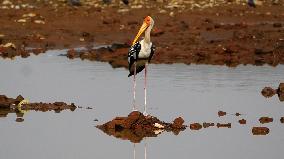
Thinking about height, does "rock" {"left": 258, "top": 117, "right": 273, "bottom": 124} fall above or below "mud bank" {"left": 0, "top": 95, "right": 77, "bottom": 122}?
above

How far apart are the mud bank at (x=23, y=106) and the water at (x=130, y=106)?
26 centimetres

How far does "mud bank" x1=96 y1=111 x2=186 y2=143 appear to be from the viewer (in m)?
13.1

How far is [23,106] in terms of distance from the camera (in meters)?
15.0

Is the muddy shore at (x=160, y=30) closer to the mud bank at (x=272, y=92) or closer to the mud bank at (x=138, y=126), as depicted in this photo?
the mud bank at (x=272, y=92)

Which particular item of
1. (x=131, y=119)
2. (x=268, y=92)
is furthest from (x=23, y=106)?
(x=268, y=92)

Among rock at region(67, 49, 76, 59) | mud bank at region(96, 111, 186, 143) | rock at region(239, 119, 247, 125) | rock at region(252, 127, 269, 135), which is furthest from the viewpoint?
rock at region(67, 49, 76, 59)

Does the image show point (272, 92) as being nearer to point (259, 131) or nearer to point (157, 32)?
point (259, 131)

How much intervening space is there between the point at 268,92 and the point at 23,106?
14.9 feet

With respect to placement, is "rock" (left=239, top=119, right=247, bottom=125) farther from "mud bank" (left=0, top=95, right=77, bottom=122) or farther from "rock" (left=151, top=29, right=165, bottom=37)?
"rock" (left=151, top=29, right=165, bottom=37)

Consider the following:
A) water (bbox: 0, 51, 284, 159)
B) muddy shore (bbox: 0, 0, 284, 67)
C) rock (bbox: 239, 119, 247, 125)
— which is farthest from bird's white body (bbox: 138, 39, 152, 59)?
→ muddy shore (bbox: 0, 0, 284, 67)

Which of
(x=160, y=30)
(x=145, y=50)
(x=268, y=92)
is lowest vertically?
(x=160, y=30)

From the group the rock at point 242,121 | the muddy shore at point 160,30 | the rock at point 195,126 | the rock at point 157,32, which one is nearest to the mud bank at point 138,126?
the rock at point 195,126

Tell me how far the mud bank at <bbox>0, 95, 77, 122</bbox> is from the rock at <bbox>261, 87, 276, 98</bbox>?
3650 millimetres

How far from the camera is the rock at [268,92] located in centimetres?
1605
